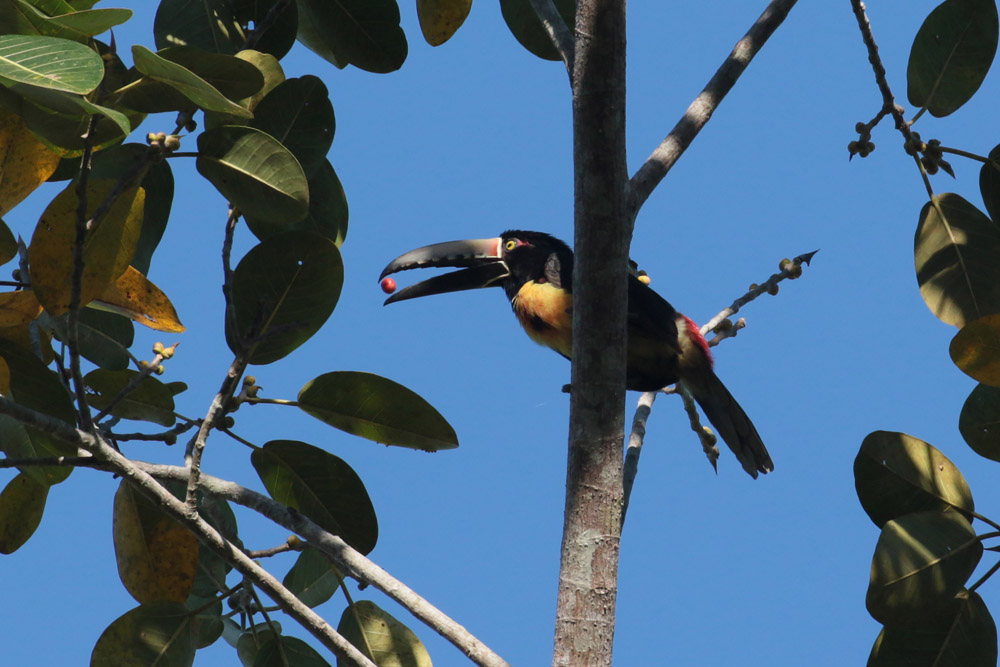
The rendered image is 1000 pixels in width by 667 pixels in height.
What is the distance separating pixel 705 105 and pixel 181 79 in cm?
151

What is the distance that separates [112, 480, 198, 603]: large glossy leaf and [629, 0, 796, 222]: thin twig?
1.37 m

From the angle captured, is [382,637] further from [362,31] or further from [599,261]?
[362,31]

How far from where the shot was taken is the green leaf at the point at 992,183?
9.34 feet

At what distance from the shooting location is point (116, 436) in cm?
226

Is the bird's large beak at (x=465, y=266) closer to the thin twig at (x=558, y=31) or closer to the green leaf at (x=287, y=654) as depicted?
the thin twig at (x=558, y=31)

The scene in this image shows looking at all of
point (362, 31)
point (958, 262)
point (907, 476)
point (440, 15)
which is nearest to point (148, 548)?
point (362, 31)

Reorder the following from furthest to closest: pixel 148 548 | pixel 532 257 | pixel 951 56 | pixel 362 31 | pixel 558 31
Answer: pixel 532 257, pixel 362 31, pixel 951 56, pixel 558 31, pixel 148 548

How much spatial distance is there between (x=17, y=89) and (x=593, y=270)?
1.25 m

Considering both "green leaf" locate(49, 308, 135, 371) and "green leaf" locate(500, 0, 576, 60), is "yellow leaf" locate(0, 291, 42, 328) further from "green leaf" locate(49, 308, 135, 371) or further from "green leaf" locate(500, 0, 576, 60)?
"green leaf" locate(500, 0, 576, 60)

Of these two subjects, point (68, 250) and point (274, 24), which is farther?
point (274, 24)

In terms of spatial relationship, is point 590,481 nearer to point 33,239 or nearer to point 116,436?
point 116,436

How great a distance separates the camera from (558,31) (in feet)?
8.49

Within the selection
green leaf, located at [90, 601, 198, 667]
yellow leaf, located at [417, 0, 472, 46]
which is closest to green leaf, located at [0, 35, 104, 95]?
green leaf, located at [90, 601, 198, 667]

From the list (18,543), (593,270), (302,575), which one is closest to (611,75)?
(593,270)
